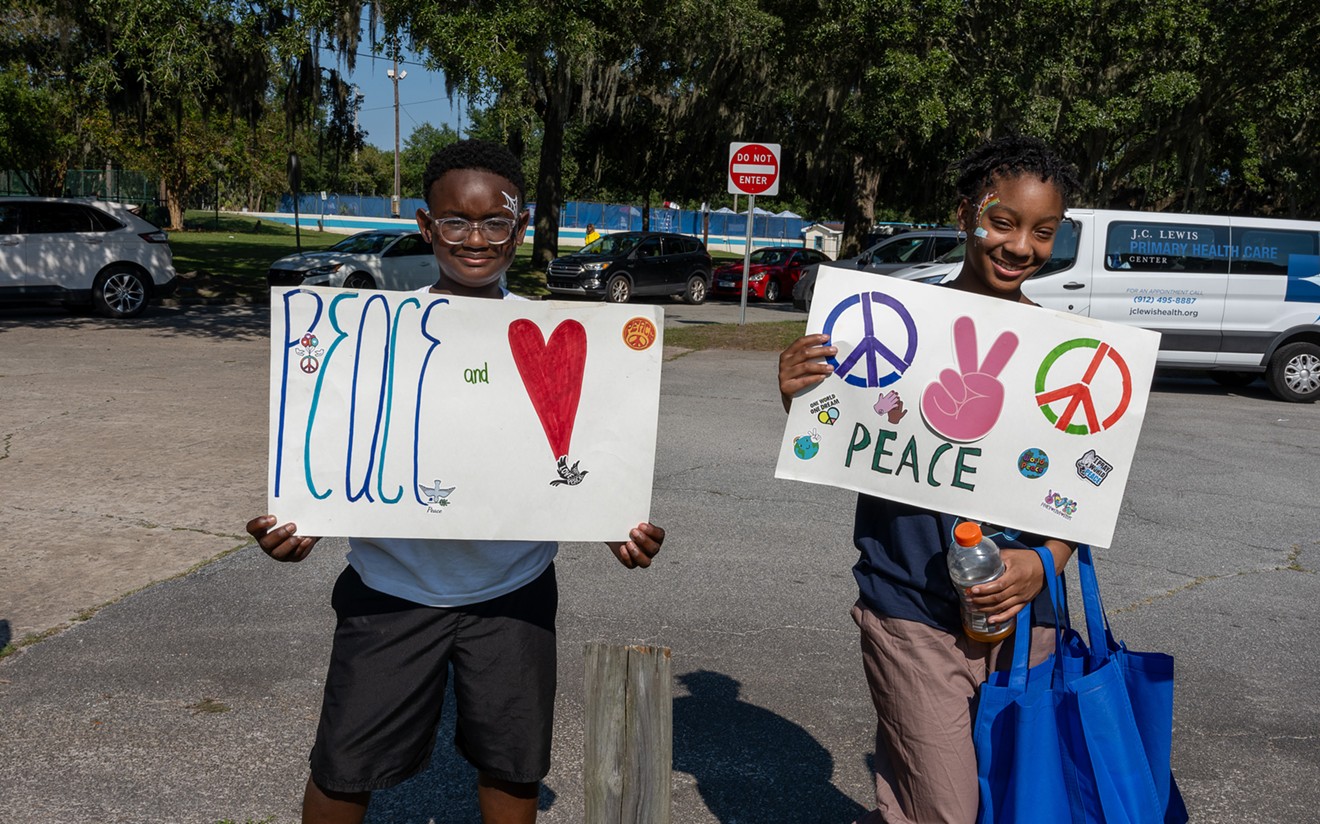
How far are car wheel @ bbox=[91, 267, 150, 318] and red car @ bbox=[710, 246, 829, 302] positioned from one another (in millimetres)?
13525

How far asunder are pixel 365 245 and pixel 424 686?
18.3 metres

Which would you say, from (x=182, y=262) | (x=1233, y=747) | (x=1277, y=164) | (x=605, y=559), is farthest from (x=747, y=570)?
(x=1277, y=164)

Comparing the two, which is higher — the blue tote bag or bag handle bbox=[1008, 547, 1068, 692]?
bag handle bbox=[1008, 547, 1068, 692]

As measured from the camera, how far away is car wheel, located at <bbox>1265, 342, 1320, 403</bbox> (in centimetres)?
1260

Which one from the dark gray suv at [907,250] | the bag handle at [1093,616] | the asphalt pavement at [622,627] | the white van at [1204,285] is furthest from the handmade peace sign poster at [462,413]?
the dark gray suv at [907,250]

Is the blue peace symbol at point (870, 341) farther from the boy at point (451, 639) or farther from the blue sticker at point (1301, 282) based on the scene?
the blue sticker at point (1301, 282)

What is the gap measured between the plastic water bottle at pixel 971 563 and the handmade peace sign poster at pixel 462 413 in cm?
64

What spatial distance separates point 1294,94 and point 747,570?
56.9 ft

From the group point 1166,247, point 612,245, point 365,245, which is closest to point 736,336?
point 1166,247

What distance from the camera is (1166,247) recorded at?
12.3m

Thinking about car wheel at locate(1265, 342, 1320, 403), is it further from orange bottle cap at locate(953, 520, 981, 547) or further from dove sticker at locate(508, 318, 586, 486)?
dove sticker at locate(508, 318, 586, 486)

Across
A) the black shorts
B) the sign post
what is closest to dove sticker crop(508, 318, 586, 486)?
the black shorts

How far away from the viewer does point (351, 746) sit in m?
2.41

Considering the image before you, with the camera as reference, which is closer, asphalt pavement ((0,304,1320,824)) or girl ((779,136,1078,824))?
girl ((779,136,1078,824))
